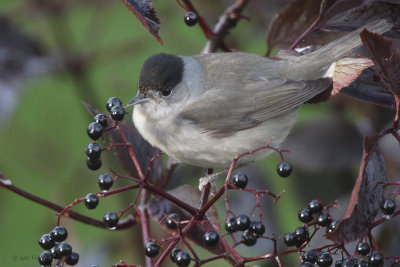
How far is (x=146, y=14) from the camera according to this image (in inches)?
64.7

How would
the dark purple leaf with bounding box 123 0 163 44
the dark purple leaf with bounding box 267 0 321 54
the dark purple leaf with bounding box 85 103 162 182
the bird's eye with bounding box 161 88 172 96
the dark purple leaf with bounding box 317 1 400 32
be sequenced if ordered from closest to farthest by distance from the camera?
the dark purple leaf with bounding box 123 0 163 44 < the dark purple leaf with bounding box 317 1 400 32 < the dark purple leaf with bounding box 85 103 162 182 < the dark purple leaf with bounding box 267 0 321 54 < the bird's eye with bounding box 161 88 172 96

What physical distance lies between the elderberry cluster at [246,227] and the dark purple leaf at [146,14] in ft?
1.81

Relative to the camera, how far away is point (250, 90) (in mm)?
2756

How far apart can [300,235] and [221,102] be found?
1.13 m

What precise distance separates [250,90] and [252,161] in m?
0.33

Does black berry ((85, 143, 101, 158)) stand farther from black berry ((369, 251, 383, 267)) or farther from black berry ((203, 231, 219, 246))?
black berry ((369, 251, 383, 267))

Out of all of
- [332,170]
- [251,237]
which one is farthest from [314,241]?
[332,170]

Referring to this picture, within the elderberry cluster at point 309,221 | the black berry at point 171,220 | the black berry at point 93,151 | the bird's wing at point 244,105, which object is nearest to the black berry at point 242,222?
the elderberry cluster at point 309,221

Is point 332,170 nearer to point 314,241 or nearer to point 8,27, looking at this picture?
point 314,241

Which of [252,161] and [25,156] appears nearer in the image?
[252,161]

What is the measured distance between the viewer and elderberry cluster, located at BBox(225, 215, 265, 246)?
1.73m

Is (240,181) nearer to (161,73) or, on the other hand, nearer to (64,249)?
(64,249)

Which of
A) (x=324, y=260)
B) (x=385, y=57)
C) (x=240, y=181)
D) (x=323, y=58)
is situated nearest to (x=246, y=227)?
(x=240, y=181)

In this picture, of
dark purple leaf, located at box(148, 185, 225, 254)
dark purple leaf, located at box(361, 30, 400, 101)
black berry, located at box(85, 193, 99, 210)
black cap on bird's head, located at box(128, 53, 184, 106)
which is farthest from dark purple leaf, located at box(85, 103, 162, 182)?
dark purple leaf, located at box(361, 30, 400, 101)
